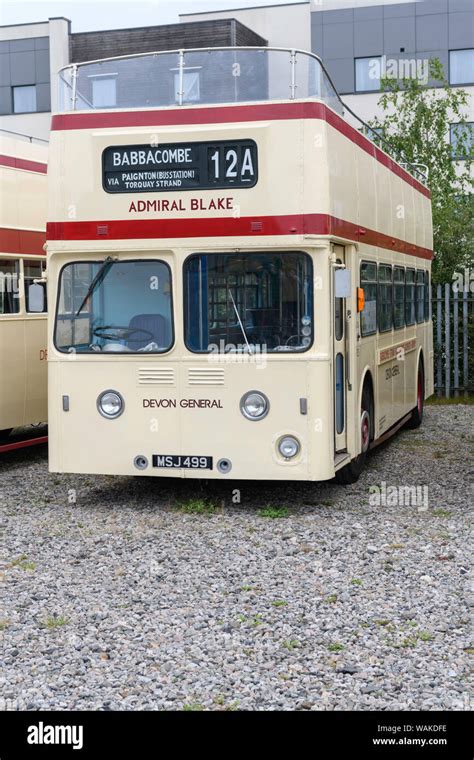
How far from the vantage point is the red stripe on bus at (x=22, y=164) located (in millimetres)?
12805

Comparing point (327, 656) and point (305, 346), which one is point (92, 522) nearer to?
point (305, 346)

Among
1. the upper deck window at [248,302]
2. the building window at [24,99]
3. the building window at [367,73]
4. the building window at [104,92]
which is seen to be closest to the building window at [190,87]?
the building window at [104,92]

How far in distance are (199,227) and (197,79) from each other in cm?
136

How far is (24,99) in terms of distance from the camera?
42906 mm

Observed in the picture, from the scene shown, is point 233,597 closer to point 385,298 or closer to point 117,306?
point 117,306

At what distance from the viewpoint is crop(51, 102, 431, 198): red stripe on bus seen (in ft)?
32.0

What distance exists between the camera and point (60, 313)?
33.8 ft

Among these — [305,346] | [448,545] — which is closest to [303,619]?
[448,545]

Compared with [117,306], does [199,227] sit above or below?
above

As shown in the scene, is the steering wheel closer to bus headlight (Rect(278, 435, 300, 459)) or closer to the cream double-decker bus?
the cream double-decker bus

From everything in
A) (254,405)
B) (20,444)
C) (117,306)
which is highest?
(117,306)

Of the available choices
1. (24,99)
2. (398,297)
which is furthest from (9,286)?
(24,99)

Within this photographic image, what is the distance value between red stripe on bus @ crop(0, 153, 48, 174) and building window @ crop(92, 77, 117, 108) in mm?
2723

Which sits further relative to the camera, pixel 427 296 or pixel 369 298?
pixel 427 296
